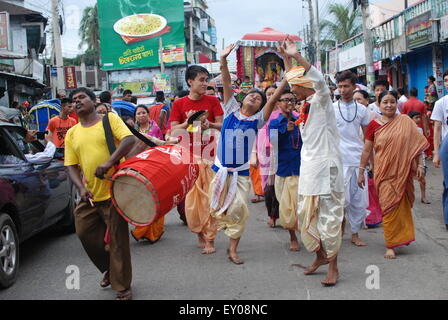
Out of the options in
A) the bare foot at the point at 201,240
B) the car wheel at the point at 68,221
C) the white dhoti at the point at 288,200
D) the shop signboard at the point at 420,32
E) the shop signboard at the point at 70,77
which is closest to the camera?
the white dhoti at the point at 288,200

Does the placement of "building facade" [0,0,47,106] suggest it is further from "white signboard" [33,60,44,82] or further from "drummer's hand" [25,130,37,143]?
"drummer's hand" [25,130,37,143]

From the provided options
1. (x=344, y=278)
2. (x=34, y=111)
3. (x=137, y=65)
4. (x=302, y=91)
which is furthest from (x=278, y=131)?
(x=137, y=65)

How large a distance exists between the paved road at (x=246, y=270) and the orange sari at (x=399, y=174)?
271mm

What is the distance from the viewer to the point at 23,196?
214 inches

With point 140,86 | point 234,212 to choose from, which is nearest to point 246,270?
point 234,212

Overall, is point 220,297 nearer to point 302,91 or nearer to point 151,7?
point 302,91

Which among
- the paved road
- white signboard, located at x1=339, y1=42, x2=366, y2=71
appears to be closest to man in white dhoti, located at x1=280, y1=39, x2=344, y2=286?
the paved road

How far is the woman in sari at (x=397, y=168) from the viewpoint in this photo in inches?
223

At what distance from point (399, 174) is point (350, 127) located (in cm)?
97

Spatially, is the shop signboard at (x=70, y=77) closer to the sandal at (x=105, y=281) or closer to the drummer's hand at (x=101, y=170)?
the sandal at (x=105, y=281)

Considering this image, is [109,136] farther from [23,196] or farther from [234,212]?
[234,212]

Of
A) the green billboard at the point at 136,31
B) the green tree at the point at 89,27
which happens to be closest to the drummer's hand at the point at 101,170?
the green billboard at the point at 136,31

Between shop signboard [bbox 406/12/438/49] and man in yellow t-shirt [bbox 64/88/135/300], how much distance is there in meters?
15.7

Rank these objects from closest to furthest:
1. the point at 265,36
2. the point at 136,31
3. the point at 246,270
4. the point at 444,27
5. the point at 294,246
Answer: the point at 246,270 < the point at 294,246 < the point at 265,36 < the point at 444,27 < the point at 136,31
